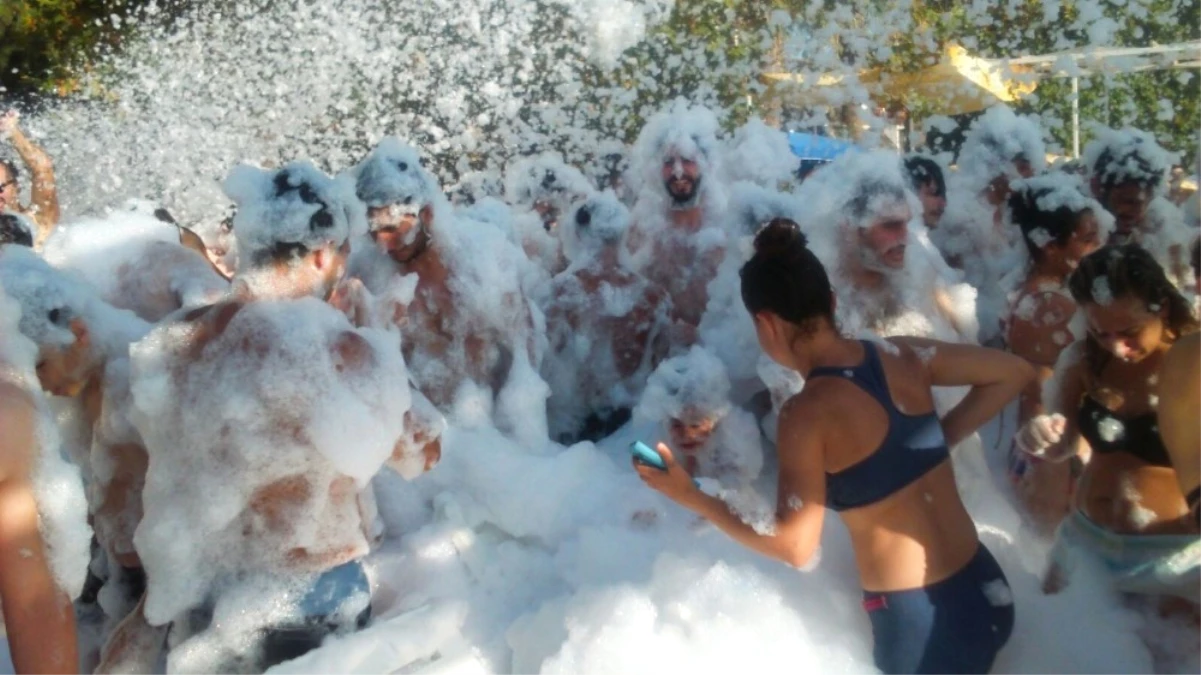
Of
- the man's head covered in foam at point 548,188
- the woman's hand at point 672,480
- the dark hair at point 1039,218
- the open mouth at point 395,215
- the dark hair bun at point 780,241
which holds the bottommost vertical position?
the man's head covered in foam at point 548,188

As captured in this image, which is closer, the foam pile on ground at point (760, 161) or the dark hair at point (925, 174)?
the dark hair at point (925, 174)

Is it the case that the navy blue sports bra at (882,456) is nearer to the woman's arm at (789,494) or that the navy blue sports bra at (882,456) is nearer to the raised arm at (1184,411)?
the woman's arm at (789,494)

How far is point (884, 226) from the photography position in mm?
2850

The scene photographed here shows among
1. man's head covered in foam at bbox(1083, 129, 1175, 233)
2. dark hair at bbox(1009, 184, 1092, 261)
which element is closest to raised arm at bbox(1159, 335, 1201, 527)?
dark hair at bbox(1009, 184, 1092, 261)

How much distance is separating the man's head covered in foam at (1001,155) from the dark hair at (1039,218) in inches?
41.7

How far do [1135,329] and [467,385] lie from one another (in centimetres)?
210

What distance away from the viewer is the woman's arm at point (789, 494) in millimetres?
1807

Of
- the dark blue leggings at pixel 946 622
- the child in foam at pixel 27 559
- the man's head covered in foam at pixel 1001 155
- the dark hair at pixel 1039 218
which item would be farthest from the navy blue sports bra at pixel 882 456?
the man's head covered in foam at pixel 1001 155

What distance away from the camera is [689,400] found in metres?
2.90

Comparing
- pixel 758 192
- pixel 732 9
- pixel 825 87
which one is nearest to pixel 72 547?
pixel 758 192

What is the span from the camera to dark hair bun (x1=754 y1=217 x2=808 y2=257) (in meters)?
1.96

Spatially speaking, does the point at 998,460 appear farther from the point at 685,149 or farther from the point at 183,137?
the point at 183,137

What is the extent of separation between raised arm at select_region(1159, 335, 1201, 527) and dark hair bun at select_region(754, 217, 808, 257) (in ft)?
2.38

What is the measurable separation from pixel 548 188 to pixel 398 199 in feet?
8.25
